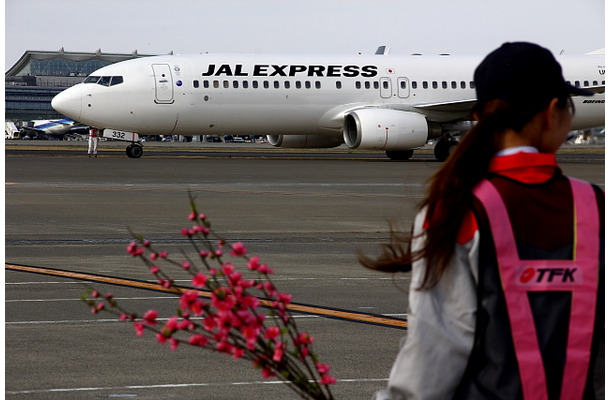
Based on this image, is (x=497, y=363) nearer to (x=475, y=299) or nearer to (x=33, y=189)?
(x=475, y=299)

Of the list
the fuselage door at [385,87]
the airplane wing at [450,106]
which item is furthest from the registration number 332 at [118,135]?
the airplane wing at [450,106]

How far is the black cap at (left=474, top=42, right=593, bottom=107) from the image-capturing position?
2.76 metres

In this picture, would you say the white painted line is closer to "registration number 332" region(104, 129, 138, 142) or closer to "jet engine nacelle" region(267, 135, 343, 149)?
"registration number 332" region(104, 129, 138, 142)

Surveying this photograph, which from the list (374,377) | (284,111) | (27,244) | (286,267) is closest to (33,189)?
(27,244)

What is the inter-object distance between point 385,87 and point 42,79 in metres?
109

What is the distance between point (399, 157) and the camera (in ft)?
140

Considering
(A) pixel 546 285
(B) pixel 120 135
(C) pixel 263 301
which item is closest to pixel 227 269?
(A) pixel 546 285

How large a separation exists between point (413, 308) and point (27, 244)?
12689 millimetres

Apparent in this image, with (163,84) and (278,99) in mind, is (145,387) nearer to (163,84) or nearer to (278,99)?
(163,84)

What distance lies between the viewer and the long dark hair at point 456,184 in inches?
104

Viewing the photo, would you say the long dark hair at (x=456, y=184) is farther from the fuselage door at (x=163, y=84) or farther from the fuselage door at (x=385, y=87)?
the fuselage door at (x=385, y=87)

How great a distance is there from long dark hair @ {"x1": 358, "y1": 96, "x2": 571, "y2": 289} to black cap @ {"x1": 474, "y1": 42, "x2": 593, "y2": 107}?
0.02m

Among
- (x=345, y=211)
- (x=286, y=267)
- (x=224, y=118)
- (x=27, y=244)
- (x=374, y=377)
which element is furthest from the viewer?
(x=224, y=118)

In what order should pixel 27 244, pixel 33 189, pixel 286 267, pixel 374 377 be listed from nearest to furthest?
1. pixel 374 377
2. pixel 286 267
3. pixel 27 244
4. pixel 33 189
